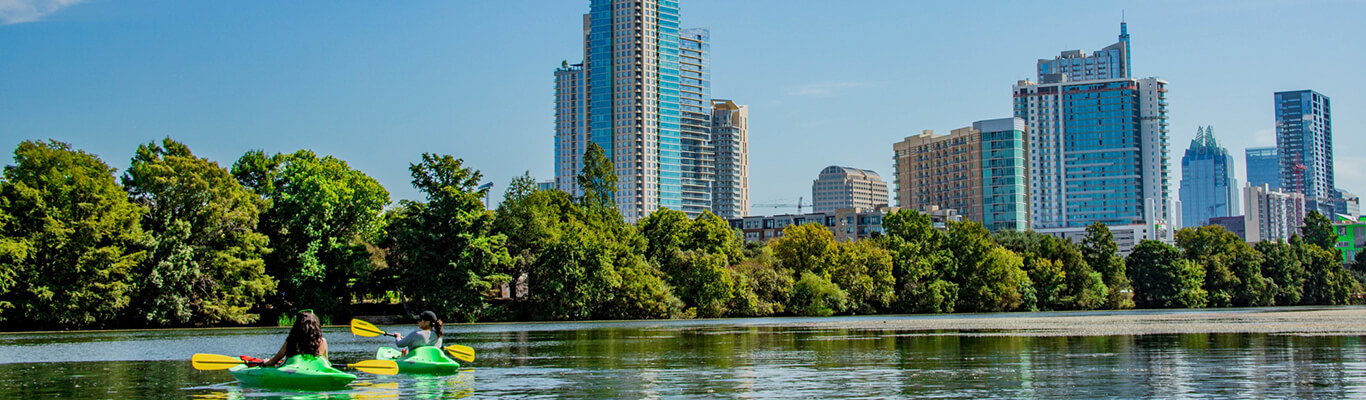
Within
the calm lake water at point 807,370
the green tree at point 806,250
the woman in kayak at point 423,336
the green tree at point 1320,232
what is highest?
the green tree at point 1320,232

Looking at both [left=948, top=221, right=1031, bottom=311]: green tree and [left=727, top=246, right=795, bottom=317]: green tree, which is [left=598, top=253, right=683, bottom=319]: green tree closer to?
[left=727, top=246, right=795, bottom=317]: green tree

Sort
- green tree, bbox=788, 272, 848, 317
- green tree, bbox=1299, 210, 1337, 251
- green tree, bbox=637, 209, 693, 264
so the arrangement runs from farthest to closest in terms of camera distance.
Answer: green tree, bbox=1299, 210, 1337, 251 < green tree, bbox=788, 272, 848, 317 < green tree, bbox=637, 209, 693, 264

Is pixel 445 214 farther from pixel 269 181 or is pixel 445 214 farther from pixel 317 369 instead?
pixel 317 369

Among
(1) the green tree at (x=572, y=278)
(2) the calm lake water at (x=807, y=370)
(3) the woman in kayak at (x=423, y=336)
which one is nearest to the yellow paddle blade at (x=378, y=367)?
(2) the calm lake water at (x=807, y=370)

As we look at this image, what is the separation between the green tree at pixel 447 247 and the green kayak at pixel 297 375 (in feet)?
190

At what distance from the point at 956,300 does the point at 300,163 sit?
60422 millimetres

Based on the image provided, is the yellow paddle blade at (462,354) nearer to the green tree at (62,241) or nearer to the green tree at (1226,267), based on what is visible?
the green tree at (62,241)

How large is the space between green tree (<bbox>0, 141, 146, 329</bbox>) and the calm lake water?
23.4 metres

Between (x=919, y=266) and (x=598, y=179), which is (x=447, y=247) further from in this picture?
(x=919, y=266)

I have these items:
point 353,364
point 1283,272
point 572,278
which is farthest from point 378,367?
point 1283,272

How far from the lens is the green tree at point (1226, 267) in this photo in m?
132

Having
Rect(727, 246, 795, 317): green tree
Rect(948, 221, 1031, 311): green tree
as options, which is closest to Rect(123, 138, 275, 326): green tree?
Rect(727, 246, 795, 317): green tree

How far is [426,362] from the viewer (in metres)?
30.6

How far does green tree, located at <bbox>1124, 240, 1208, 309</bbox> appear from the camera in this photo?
12556 cm
